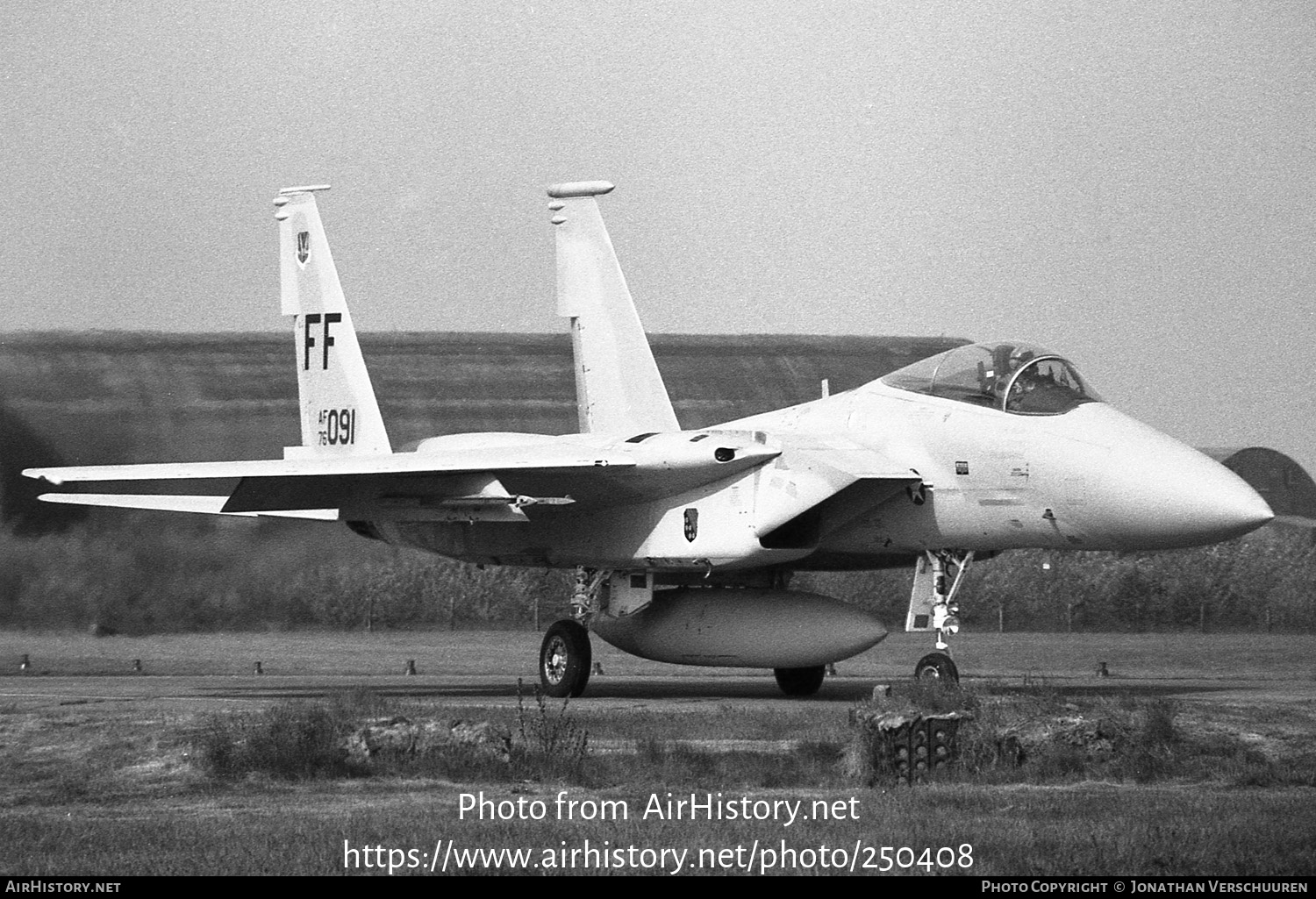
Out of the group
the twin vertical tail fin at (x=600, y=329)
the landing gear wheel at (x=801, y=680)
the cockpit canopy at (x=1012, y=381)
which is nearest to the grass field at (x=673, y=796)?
the landing gear wheel at (x=801, y=680)

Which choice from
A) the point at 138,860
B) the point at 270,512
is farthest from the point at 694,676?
the point at 138,860

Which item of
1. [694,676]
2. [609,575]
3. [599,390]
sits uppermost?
[599,390]

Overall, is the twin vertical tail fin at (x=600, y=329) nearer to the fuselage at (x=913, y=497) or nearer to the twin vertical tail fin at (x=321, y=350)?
the twin vertical tail fin at (x=321, y=350)

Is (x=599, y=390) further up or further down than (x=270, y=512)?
further up

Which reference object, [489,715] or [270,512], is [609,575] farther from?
[489,715]

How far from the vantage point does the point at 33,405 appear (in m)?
22.5

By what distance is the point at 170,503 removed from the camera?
1864cm

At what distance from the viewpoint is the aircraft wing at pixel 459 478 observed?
1571cm

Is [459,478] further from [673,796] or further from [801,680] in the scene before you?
[673,796]

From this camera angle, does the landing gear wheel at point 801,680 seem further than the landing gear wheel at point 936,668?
Yes

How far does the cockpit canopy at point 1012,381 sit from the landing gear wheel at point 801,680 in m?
2.95

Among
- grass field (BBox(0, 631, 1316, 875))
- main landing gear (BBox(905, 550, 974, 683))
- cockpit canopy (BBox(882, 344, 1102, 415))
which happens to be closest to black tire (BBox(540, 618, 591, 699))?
grass field (BBox(0, 631, 1316, 875))

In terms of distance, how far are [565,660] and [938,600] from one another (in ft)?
11.5
